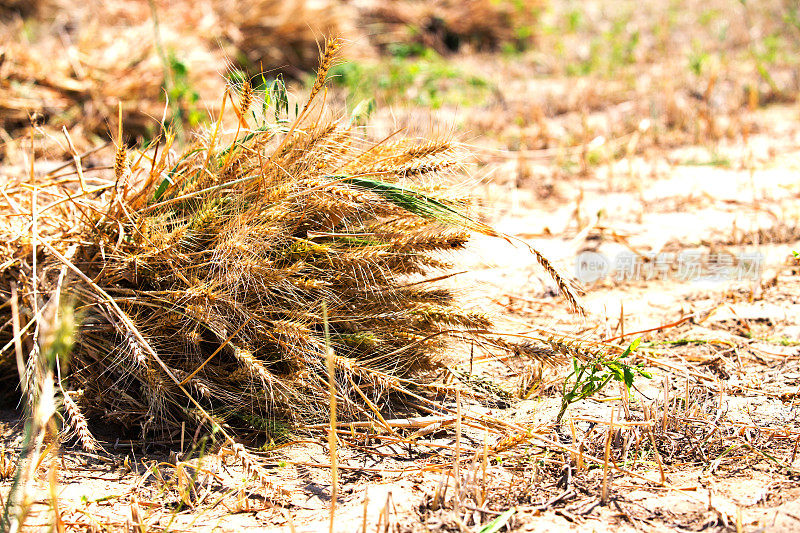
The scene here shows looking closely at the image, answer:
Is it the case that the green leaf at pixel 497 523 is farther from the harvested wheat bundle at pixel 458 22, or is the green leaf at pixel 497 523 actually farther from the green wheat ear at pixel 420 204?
the harvested wheat bundle at pixel 458 22

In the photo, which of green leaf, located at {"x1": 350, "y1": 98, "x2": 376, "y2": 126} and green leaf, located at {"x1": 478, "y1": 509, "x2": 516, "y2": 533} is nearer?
green leaf, located at {"x1": 478, "y1": 509, "x2": 516, "y2": 533}

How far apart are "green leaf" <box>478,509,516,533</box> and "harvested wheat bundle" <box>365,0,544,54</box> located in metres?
6.67

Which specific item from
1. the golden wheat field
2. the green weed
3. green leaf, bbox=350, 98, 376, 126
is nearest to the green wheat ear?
the golden wheat field

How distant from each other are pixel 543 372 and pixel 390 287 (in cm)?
67

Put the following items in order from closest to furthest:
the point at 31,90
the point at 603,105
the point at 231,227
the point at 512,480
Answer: the point at 512,480, the point at 231,227, the point at 31,90, the point at 603,105

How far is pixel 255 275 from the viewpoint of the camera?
197cm

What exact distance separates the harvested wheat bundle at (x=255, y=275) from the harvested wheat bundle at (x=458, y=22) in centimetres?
591

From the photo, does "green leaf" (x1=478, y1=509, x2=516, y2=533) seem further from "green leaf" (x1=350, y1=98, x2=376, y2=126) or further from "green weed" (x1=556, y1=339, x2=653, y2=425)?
"green leaf" (x1=350, y1=98, x2=376, y2=126)

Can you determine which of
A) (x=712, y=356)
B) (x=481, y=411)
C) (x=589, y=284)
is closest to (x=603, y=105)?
(x=589, y=284)

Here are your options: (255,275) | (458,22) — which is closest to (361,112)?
(255,275)

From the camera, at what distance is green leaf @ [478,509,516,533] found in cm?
154

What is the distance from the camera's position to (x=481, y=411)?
7.09 ft

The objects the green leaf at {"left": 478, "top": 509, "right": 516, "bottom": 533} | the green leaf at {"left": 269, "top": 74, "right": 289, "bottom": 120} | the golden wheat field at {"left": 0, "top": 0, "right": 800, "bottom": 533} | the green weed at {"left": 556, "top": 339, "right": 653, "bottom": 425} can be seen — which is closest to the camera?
the green leaf at {"left": 478, "top": 509, "right": 516, "bottom": 533}

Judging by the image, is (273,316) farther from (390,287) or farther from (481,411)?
(481,411)
